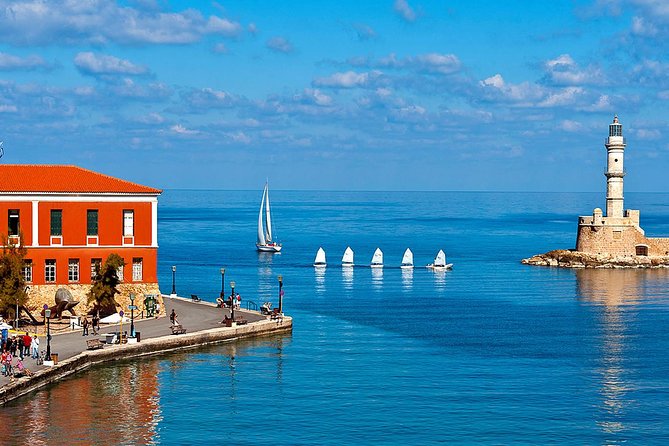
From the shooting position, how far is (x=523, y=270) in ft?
444

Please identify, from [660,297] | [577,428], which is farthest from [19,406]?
[660,297]

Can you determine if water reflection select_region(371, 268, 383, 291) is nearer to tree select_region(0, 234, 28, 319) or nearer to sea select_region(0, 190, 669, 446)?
sea select_region(0, 190, 669, 446)

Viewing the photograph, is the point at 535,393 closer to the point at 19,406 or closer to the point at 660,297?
the point at 19,406

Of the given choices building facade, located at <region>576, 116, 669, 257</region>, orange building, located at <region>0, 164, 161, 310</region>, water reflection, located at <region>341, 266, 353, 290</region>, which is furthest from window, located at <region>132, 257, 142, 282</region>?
building facade, located at <region>576, 116, 669, 257</region>

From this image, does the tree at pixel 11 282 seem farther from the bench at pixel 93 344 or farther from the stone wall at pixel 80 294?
the bench at pixel 93 344

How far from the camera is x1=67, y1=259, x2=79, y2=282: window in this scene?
69.0 metres

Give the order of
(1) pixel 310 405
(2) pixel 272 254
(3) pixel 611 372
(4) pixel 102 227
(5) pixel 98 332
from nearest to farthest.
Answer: (1) pixel 310 405 < (3) pixel 611 372 < (5) pixel 98 332 < (4) pixel 102 227 < (2) pixel 272 254

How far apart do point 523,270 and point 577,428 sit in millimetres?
88762

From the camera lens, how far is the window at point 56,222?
6844cm

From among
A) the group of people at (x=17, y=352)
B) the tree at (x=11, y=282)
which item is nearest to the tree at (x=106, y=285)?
the tree at (x=11, y=282)

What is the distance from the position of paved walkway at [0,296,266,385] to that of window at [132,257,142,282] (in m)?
2.70

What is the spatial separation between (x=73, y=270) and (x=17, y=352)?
12212 millimetres

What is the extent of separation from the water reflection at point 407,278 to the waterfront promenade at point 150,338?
3739cm

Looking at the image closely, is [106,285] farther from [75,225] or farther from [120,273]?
[75,225]
